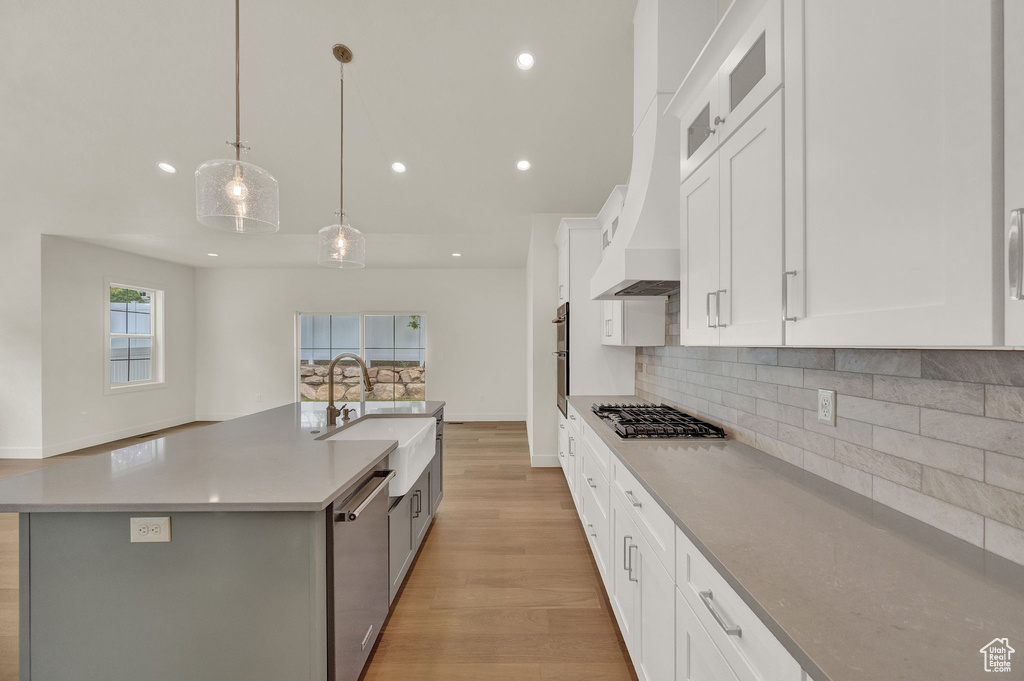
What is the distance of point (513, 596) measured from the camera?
2.25 metres

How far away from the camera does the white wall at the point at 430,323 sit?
714cm

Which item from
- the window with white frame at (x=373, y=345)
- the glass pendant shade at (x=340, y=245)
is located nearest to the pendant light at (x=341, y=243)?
the glass pendant shade at (x=340, y=245)

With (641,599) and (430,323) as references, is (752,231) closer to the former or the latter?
(641,599)

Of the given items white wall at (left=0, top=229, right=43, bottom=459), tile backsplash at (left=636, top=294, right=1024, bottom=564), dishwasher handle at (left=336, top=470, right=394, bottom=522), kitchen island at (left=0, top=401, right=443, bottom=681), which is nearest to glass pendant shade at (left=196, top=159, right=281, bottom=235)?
kitchen island at (left=0, top=401, right=443, bottom=681)

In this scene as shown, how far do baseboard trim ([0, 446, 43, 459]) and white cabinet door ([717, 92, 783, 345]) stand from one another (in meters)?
7.15

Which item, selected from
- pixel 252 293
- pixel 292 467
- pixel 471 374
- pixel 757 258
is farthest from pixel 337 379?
pixel 757 258

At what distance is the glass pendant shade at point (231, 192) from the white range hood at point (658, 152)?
1.67 meters

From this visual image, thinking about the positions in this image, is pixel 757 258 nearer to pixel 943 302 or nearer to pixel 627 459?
pixel 943 302

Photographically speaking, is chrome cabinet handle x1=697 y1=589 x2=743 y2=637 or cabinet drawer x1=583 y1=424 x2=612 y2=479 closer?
chrome cabinet handle x1=697 y1=589 x2=743 y2=637

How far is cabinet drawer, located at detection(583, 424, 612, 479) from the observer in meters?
2.00

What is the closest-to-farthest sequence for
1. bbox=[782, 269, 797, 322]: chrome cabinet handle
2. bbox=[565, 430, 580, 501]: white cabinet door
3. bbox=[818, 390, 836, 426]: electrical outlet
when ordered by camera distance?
bbox=[782, 269, 797, 322]: chrome cabinet handle → bbox=[818, 390, 836, 426]: electrical outlet → bbox=[565, 430, 580, 501]: white cabinet door

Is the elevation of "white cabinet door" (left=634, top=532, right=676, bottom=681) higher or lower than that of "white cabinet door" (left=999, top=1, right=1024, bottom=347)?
lower

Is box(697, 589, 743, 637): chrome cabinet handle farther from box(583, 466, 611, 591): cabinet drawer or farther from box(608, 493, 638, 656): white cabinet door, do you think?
box(583, 466, 611, 591): cabinet drawer

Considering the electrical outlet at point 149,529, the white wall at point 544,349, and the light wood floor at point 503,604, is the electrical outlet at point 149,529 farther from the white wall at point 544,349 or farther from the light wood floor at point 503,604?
the white wall at point 544,349
